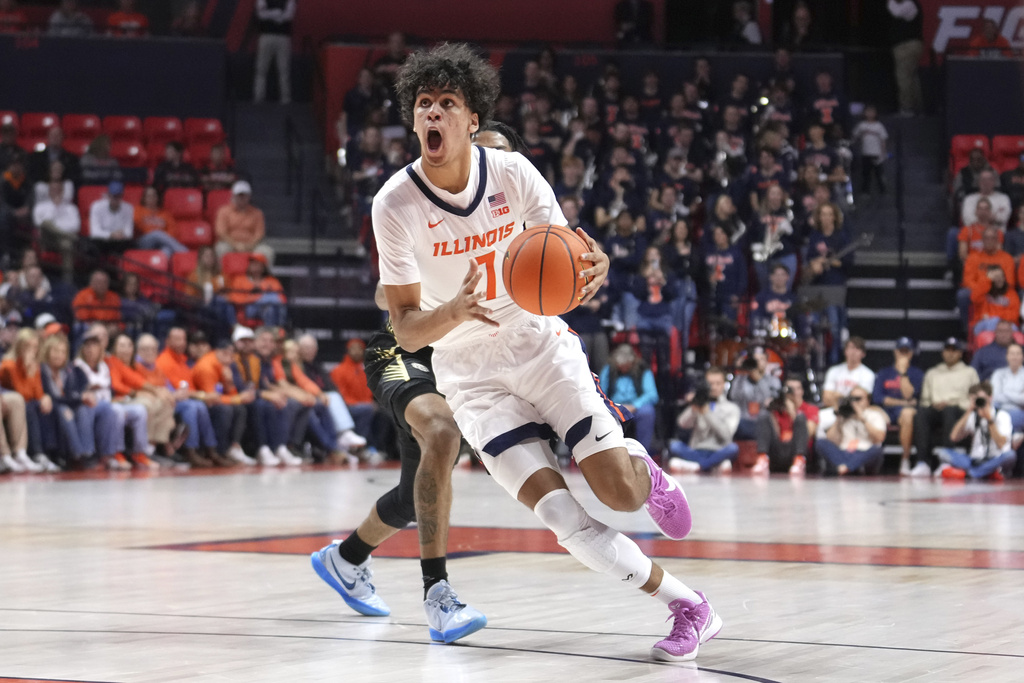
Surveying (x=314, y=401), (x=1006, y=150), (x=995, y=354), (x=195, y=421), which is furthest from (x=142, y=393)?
(x=1006, y=150)

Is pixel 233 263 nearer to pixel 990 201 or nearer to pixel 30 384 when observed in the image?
pixel 30 384

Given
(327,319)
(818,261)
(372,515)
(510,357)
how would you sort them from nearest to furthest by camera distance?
(510,357) < (372,515) < (818,261) < (327,319)

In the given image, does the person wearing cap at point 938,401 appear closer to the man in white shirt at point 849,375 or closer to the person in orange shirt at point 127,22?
the man in white shirt at point 849,375

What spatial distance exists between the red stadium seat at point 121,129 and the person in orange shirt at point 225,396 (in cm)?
523

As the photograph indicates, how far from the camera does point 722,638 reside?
189 inches

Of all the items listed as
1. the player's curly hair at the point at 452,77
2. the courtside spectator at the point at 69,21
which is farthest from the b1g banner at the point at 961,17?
the player's curly hair at the point at 452,77

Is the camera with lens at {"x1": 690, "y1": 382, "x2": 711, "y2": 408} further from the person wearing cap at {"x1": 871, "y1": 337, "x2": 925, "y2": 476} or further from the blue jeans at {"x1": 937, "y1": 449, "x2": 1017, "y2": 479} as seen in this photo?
the blue jeans at {"x1": 937, "y1": 449, "x2": 1017, "y2": 479}

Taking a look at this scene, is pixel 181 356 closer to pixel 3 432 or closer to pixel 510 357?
pixel 3 432

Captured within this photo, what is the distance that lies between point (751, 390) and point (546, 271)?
1050 centimetres

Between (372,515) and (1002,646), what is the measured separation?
2.34 meters

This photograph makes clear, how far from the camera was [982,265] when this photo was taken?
16.3m

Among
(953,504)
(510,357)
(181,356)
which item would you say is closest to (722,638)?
(510,357)

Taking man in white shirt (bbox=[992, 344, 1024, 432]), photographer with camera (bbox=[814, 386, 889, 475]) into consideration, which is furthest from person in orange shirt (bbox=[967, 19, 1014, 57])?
photographer with camera (bbox=[814, 386, 889, 475])

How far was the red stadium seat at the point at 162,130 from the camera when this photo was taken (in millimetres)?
19281
